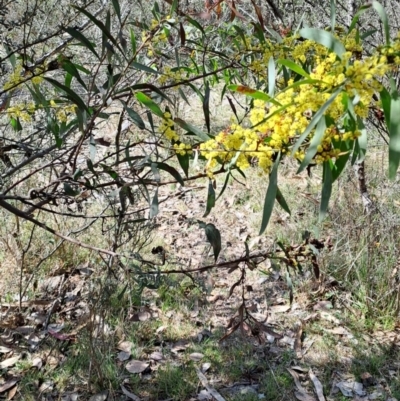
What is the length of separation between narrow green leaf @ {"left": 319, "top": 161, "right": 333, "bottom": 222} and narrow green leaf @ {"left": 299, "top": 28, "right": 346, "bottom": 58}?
0.21 metres

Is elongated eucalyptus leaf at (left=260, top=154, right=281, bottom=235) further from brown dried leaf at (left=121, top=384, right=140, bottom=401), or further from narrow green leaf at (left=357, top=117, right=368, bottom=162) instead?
brown dried leaf at (left=121, top=384, right=140, bottom=401)

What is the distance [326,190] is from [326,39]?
0.87 feet

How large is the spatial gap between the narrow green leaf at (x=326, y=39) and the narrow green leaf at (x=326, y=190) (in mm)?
212

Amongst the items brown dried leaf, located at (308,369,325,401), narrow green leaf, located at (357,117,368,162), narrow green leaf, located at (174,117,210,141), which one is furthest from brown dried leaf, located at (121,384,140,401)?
narrow green leaf, located at (357,117,368,162)

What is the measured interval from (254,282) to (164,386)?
885 mm

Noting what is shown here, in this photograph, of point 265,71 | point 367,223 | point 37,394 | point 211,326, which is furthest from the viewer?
point 367,223

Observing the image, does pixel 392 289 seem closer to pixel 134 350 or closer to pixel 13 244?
pixel 134 350

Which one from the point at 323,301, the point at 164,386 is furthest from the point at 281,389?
the point at 323,301

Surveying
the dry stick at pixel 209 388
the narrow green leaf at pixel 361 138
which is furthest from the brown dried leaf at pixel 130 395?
the narrow green leaf at pixel 361 138

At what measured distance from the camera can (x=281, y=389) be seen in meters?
1.89

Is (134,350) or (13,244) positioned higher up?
(13,244)

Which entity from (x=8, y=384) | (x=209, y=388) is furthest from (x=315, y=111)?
(x=8, y=384)

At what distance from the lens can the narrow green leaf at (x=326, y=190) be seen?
2.76 feet

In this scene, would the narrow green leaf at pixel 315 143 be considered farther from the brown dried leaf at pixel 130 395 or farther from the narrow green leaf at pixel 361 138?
the brown dried leaf at pixel 130 395
